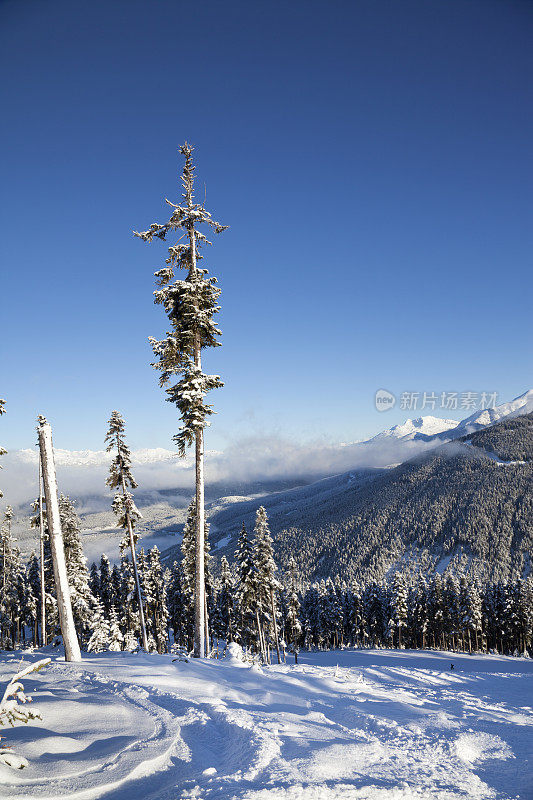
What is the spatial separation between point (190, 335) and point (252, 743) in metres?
12.8

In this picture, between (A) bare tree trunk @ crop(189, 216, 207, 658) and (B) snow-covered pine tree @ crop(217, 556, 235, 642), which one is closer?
(A) bare tree trunk @ crop(189, 216, 207, 658)

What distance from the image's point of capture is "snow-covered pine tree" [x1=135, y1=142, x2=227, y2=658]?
15.1m

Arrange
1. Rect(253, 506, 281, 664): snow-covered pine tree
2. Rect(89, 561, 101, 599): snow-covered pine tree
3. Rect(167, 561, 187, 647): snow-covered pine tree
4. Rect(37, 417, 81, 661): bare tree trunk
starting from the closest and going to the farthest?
Rect(37, 417, 81, 661): bare tree trunk
Rect(253, 506, 281, 664): snow-covered pine tree
Rect(89, 561, 101, 599): snow-covered pine tree
Rect(167, 561, 187, 647): snow-covered pine tree

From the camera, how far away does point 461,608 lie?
6581 cm

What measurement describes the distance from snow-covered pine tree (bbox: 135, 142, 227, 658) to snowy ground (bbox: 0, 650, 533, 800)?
774cm

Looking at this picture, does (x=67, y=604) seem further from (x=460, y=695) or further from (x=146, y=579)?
(x=146, y=579)

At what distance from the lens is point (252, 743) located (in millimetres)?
4668

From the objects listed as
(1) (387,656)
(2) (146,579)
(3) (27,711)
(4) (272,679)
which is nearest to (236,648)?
(4) (272,679)

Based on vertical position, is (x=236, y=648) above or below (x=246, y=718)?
below

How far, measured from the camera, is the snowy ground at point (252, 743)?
369 cm

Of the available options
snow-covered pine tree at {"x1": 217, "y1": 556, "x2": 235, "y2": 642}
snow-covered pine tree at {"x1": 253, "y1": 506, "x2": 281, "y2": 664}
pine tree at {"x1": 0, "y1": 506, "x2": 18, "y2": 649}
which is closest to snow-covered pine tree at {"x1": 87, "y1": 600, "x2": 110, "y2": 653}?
pine tree at {"x1": 0, "y1": 506, "x2": 18, "y2": 649}

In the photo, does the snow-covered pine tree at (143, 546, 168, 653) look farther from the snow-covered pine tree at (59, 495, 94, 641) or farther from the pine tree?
the pine tree

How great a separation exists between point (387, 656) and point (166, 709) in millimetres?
61036

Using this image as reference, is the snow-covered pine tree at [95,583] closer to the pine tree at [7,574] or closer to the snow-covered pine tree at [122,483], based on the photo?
the pine tree at [7,574]
